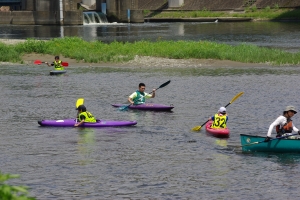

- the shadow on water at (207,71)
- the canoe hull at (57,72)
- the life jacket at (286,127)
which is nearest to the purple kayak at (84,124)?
the life jacket at (286,127)

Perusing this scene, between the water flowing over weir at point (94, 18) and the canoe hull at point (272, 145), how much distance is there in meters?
84.6

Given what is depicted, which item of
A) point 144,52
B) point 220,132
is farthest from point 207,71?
point 220,132

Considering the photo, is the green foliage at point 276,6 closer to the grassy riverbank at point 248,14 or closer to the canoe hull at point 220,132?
the grassy riverbank at point 248,14

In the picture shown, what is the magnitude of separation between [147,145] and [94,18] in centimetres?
8525

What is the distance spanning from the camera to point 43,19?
102m

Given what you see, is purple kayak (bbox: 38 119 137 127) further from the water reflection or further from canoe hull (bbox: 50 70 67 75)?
canoe hull (bbox: 50 70 67 75)

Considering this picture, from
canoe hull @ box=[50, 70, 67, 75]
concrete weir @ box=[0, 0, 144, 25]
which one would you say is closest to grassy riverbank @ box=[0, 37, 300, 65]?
canoe hull @ box=[50, 70, 67, 75]

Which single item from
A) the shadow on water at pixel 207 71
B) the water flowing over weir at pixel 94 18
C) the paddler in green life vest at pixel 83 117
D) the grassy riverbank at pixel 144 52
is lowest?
the paddler in green life vest at pixel 83 117

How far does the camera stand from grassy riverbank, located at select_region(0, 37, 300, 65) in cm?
4653

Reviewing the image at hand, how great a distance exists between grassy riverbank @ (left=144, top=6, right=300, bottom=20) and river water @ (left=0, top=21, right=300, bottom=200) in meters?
65.2

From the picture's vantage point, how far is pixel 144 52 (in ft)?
160

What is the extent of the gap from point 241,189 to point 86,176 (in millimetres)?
4345

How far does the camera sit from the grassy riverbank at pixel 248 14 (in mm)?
101875

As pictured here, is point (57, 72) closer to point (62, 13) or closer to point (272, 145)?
point (272, 145)
